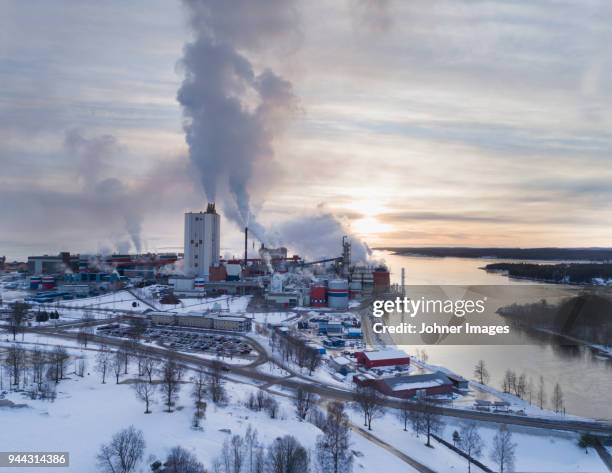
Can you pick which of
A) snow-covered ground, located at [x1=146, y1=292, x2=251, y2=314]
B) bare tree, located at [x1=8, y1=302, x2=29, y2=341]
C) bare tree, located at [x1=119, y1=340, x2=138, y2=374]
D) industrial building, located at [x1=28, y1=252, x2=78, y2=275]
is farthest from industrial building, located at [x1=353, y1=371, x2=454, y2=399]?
industrial building, located at [x1=28, y1=252, x2=78, y2=275]

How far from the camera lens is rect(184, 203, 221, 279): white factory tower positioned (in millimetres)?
17438

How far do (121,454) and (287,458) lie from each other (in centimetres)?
130

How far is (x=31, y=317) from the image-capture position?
11.9 m

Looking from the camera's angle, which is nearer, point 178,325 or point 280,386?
point 280,386

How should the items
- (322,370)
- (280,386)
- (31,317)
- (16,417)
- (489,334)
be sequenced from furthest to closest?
(31,317) < (489,334) < (322,370) < (280,386) < (16,417)

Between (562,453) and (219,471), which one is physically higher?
(219,471)

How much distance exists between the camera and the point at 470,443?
186 inches

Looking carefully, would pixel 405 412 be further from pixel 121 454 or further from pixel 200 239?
pixel 200 239

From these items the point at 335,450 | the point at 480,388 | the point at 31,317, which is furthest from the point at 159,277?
the point at 335,450

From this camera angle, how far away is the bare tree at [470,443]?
4.64m

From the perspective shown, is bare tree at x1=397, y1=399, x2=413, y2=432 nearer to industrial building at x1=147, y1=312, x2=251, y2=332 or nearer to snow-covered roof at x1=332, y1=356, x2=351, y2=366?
snow-covered roof at x1=332, y1=356, x2=351, y2=366

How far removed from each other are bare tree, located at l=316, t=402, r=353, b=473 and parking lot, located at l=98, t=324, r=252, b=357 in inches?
166

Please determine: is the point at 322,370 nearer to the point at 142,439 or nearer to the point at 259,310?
the point at 142,439

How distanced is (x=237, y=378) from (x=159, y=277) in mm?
13201
